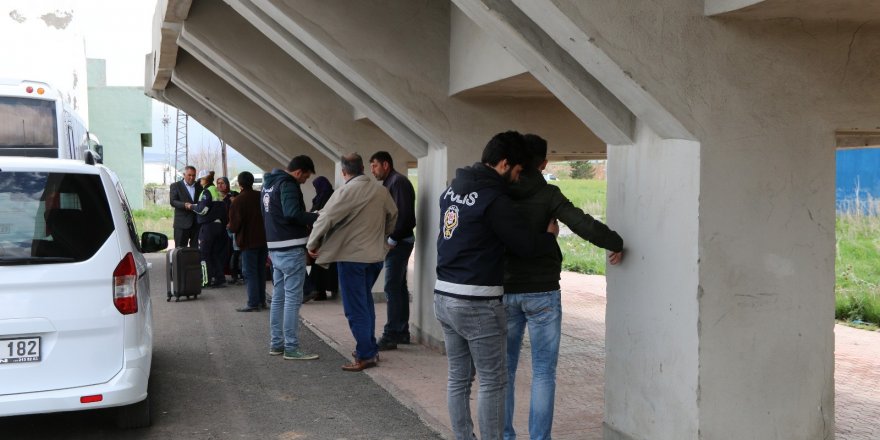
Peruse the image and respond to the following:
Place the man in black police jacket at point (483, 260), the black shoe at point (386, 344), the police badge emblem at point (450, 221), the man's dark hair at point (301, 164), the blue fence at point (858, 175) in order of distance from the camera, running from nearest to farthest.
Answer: the man in black police jacket at point (483, 260), the police badge emblem at point (450, 221), the man's dark hair at point (301, 164), the black shoe at point (386, 344), the blue fence at point (858, 175)

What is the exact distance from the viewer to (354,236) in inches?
314

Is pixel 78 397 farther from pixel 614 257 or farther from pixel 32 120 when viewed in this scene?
pixel 32 120

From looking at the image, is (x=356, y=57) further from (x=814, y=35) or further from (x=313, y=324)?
(x=814, y=35)

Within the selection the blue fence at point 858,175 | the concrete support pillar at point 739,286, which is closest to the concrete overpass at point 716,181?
the concrete support pillar at point 739,286

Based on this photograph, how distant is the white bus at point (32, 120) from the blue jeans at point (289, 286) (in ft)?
18.6

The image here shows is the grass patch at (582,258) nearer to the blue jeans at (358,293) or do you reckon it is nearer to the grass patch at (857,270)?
the grass patch at (857,270)

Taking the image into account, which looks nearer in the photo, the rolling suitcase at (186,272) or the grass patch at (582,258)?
the rolling suitcase at (186,272)

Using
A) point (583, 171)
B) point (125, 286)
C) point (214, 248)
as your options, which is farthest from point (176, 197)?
point (583, 171)

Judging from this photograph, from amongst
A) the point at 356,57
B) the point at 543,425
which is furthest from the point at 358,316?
the point at 543,425

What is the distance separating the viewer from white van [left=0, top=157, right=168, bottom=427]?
17.2ft

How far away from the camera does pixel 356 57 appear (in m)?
8.62

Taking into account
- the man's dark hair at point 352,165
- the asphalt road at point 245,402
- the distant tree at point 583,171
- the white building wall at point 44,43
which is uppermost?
the white building wall at point 44,43

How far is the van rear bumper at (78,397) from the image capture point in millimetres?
5234

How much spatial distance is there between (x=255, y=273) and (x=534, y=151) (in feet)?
26.0
